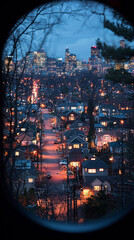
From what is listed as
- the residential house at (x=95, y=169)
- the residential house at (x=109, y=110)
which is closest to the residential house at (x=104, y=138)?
the residential house at (x=95, y=169)

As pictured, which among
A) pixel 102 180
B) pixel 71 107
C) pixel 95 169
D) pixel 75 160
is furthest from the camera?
pixel 71 107

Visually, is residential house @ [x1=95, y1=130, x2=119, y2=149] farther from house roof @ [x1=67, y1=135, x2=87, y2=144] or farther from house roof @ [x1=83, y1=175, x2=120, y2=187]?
house roof @ [x1=83, y1=175, x2=120, y2=187]

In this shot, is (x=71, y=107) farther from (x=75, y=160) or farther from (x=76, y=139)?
(x=75, y=160)

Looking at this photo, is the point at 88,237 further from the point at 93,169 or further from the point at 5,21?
the point at 93,169

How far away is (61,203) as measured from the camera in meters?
5.38

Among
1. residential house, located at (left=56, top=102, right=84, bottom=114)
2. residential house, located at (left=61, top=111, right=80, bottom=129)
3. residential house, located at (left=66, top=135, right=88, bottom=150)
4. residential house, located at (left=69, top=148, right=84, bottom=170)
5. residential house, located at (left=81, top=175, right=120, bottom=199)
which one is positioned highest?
residential house, located at (left=56, top=102, right=84, bottom=114)

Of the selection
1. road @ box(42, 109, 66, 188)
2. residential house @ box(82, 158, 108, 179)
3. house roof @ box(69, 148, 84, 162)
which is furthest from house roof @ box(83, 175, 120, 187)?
house roof @ box(69, 148, 84, 162)

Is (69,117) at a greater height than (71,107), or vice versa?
(71,107)

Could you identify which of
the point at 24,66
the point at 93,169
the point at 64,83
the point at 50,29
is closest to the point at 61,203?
the point at 93,169

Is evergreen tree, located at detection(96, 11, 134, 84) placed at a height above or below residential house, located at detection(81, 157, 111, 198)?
above

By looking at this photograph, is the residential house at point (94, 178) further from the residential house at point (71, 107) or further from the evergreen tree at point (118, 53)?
the residential house at point (71, 107)

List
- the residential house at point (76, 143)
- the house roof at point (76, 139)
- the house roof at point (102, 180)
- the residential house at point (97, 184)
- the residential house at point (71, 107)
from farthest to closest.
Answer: the residential house at point (71, 107)
the house roof at point (76, 139)
the residential house at point (76, 143)
the house roof at point (102, 180)
the residential house at point (97, 184)

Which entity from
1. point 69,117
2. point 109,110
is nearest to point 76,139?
point 69,117

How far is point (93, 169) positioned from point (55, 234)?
7389 millimetres
